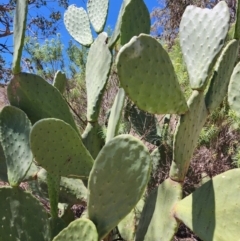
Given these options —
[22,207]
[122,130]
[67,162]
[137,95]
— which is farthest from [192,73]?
[122,130]

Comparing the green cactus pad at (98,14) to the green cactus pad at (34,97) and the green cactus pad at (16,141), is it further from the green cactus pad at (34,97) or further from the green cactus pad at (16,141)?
the green cactus pad at (16,141)

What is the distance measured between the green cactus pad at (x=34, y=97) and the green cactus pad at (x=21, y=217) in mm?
334

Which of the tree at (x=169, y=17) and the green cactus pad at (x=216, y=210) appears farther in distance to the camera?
the tree at (x=169, y=17)

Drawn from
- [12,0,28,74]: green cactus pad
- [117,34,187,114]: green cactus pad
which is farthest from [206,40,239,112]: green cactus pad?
[12,0,28,74]: green cactus pad

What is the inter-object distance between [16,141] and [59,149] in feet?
0.82

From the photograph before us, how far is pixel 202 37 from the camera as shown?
5.69 feet

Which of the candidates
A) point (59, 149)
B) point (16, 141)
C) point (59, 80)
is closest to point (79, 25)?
point (59, 80)

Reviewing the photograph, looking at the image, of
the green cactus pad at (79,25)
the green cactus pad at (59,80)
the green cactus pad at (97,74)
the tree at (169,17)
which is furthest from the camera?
the tree at (169,17)

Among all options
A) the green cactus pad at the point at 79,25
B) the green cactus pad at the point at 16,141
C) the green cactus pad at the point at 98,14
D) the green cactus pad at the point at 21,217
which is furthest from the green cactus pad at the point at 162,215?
the green cactus pad at the point at 79,25

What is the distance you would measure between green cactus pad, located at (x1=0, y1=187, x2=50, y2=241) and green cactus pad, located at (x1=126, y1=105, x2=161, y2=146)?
1107 millimetres

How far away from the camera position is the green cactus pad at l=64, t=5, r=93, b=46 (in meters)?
2.81

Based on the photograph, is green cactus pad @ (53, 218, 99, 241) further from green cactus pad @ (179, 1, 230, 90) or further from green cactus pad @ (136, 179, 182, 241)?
green cactus pad @ (179, 1, 230, 90)

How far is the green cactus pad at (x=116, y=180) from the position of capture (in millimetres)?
1455

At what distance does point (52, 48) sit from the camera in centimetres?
830
